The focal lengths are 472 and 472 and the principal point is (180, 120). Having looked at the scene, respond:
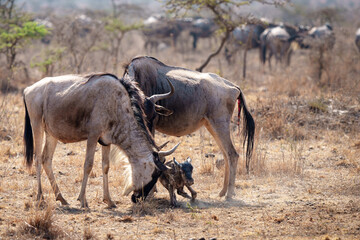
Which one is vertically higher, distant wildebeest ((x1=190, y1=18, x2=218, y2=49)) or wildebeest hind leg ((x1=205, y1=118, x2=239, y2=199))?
distant wildebeest ((x1=190, y1=18, x2=218, y2=49))

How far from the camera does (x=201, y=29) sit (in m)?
26.0

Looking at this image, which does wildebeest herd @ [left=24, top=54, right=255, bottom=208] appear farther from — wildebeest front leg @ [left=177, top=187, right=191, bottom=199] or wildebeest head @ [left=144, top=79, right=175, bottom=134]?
wildebeest front leg @ [left=177, top=187, right=191, bottom=199]

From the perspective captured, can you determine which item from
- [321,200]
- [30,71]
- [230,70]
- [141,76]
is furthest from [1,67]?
[321,200]

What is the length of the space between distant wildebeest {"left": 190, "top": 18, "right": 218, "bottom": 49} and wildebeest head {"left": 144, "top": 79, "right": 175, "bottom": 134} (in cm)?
1938

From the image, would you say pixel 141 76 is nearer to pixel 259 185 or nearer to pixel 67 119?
pixel 67 119

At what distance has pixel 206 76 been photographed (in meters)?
6.16

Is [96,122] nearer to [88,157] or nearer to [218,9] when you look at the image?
[88,157]

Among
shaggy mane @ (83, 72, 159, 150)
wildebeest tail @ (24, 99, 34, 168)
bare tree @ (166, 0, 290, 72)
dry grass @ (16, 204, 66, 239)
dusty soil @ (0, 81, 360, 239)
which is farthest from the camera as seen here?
bare tree @ (166, 0, 290, 72)

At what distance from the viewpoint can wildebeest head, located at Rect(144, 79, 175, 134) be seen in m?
5.31

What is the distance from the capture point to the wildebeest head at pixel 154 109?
531 centimetres

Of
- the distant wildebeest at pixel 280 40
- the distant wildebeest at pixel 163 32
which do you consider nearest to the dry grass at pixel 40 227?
the distant wildebeest at pixel 280 40

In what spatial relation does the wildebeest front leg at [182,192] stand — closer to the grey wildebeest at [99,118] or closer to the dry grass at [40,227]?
the grey wildebeest at [99,118]

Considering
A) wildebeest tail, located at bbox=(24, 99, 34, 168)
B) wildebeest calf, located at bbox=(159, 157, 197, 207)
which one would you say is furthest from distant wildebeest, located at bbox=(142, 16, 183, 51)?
wildebeest calf, located at bbox=(159, 157, 197, 207)

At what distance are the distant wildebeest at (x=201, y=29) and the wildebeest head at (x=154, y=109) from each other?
763 inches
